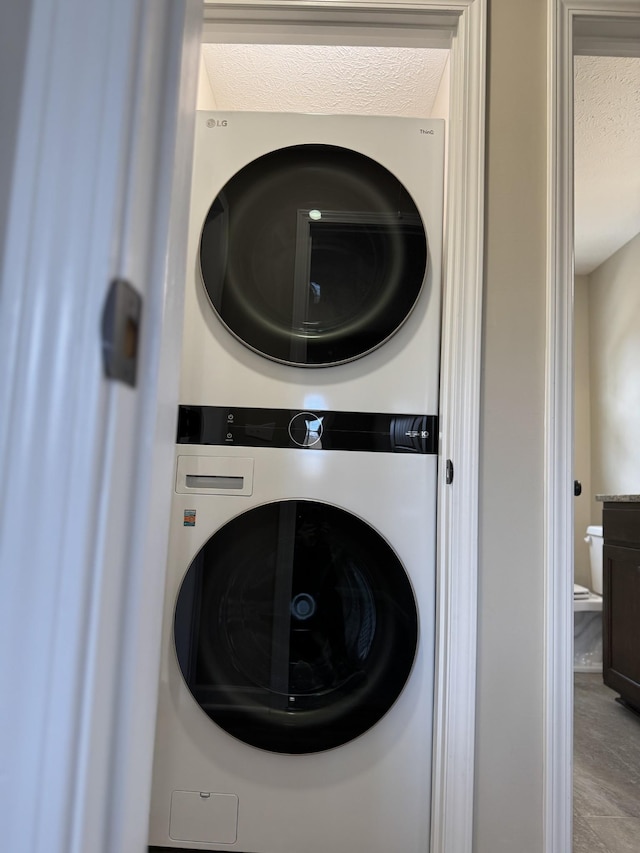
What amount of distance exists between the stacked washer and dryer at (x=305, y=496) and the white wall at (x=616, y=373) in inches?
101

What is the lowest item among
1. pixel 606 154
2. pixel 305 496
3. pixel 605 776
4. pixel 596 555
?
pixel 605 776

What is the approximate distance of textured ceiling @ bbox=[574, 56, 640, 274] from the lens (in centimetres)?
232

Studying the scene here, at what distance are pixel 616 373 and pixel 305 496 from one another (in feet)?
9.83

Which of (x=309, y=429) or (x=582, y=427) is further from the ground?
(x=582, y=427)

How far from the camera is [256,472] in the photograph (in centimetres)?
152

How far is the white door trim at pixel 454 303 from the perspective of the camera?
136cm

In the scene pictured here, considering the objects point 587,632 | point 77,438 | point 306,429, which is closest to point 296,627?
point 306,429

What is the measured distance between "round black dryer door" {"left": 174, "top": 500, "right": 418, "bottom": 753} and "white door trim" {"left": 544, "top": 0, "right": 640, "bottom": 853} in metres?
0.30

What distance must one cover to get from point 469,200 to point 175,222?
3.81 feet

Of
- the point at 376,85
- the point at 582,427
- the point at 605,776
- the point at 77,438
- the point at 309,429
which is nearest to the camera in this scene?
the point at 77,438

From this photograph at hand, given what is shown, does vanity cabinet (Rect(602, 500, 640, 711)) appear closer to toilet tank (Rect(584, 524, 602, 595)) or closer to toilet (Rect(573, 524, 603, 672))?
toilet (Rect(573, 524, 603, 672))

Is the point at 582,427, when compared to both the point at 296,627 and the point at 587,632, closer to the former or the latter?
the point at 587,632

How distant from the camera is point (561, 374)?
144cm

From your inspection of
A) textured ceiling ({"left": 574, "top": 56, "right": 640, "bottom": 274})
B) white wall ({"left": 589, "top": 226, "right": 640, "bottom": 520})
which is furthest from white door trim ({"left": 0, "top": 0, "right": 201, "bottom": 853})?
white wall ({"left": 589, "top": 226, "right": 640, "bottom": 520})
